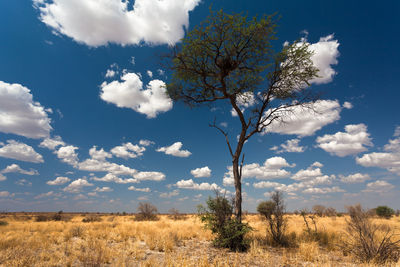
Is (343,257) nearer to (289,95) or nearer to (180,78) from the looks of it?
(289,95)

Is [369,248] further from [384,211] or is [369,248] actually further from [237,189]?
[384,211]

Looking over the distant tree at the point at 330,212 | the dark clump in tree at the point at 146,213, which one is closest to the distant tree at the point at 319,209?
the distant tree at the point at 330,212

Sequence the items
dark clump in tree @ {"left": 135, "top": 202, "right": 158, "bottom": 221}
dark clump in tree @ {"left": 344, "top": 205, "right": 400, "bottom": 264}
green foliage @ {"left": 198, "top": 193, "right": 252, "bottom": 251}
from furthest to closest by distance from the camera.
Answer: dark clump in tree @ {"left": 135, "top": 202, "right": 158, "bottom": 221} → green foliage @ {"left": 198, "top": 193, "right": 252, "bottom": 251} → dark clump in tree @ {"left": 344, "top": 205, "right": 400, "bottom": 264}

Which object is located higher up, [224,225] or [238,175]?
[238,175]

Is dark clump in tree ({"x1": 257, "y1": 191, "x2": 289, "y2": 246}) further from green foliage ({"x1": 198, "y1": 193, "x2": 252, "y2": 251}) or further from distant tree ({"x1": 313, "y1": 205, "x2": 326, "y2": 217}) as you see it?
distant tree ({"x1": 313, "y1": 205, "x2": 326, "y2": 217})

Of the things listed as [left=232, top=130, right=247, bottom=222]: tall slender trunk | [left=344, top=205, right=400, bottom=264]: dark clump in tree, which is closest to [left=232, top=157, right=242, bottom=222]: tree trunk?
[left=232, top=130, right=247, bottom=222]: tall slender trunk

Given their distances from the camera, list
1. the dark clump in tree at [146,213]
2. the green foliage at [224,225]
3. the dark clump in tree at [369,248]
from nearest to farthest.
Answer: the dark clump in tree at [369,248] → the green foliage at [224,225] → the dark clump in tree at [146,213]

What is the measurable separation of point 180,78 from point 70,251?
34.2 ft

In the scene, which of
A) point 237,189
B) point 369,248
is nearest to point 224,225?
point 237,189

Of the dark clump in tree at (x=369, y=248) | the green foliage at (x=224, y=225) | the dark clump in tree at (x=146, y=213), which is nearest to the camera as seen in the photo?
the dark clump in tree at (x=369, y=248)

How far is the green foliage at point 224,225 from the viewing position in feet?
30.3

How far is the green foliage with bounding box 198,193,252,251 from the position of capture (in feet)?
30.3

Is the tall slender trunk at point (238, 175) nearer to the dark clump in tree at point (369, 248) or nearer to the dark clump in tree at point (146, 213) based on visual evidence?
the dark clump in tree at point (369, 248)

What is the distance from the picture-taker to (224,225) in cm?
986
